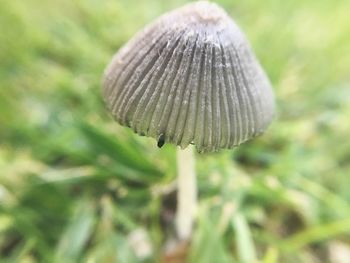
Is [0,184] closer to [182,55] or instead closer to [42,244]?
[42,244]

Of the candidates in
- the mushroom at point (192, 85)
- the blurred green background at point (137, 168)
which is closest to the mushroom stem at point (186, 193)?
the blurred green background at point (137, 168)

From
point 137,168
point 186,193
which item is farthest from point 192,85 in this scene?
point 137,168

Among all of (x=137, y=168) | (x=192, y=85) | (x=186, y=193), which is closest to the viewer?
(x=192, y=85)

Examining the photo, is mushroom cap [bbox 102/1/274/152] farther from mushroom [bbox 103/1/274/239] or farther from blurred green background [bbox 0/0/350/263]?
blurred green background [bbox 0/0/350/263]

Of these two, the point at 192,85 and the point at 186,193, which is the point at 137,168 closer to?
the point at 186,193

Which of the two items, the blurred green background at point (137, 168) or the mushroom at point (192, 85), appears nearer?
the mushroom at point (192, 85)

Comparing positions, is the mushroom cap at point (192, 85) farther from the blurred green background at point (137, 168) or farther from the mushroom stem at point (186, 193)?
the blurred green background at point (137, 168)
